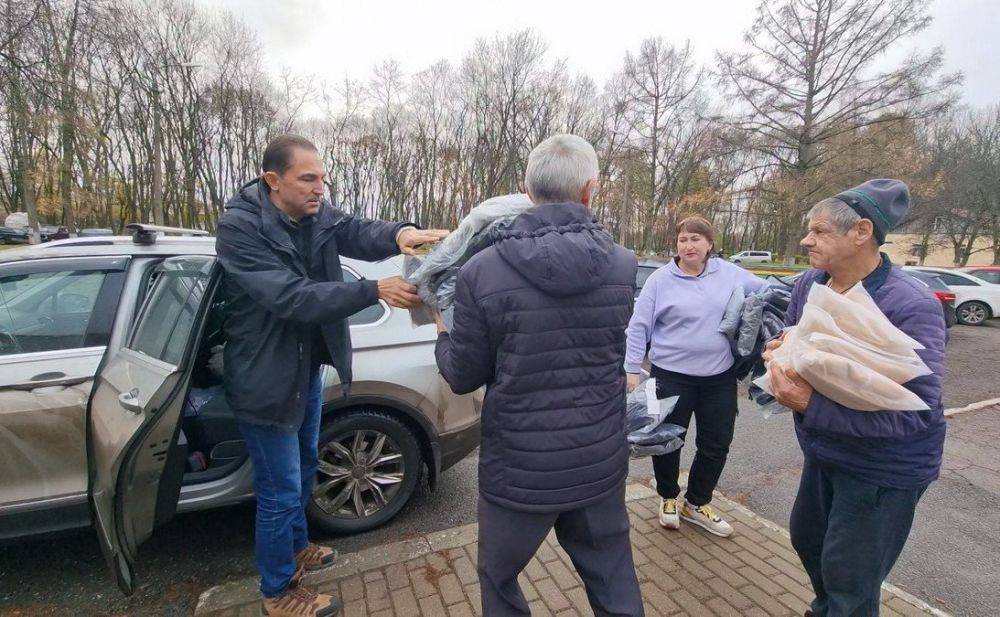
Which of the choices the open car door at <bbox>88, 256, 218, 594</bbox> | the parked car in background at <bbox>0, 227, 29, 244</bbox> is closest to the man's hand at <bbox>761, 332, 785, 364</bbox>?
the open car door at <bbox>88, 256, 218, 594</bbox>

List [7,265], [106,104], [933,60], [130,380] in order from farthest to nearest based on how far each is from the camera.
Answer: [106,104] < [933,60] < [7,265] < [130,380]

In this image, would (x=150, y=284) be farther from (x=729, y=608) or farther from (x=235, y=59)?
(x=235, y=59)

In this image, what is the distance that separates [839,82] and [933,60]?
3101 mm

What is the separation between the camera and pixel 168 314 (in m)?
2.43

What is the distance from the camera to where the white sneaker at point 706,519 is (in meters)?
2.81

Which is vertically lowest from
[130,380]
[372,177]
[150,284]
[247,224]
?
[130,380]

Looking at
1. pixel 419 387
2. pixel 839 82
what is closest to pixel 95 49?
pixel 419 387

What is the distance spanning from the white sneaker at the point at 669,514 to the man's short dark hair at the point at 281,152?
2719mm

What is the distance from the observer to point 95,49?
20047mm

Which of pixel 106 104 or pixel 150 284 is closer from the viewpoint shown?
pixel 150 284

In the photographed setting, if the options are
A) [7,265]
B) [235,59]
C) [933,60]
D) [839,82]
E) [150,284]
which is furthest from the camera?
[235,59]

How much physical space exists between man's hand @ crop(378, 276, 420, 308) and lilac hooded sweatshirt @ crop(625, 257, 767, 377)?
1.52 metres

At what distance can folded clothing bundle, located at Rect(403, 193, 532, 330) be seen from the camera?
5.42 ft

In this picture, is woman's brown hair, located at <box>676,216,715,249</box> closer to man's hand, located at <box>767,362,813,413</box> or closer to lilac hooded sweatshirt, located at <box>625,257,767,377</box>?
lilac hooded sweatshirt, located at <box>625,257,767,377</box>
